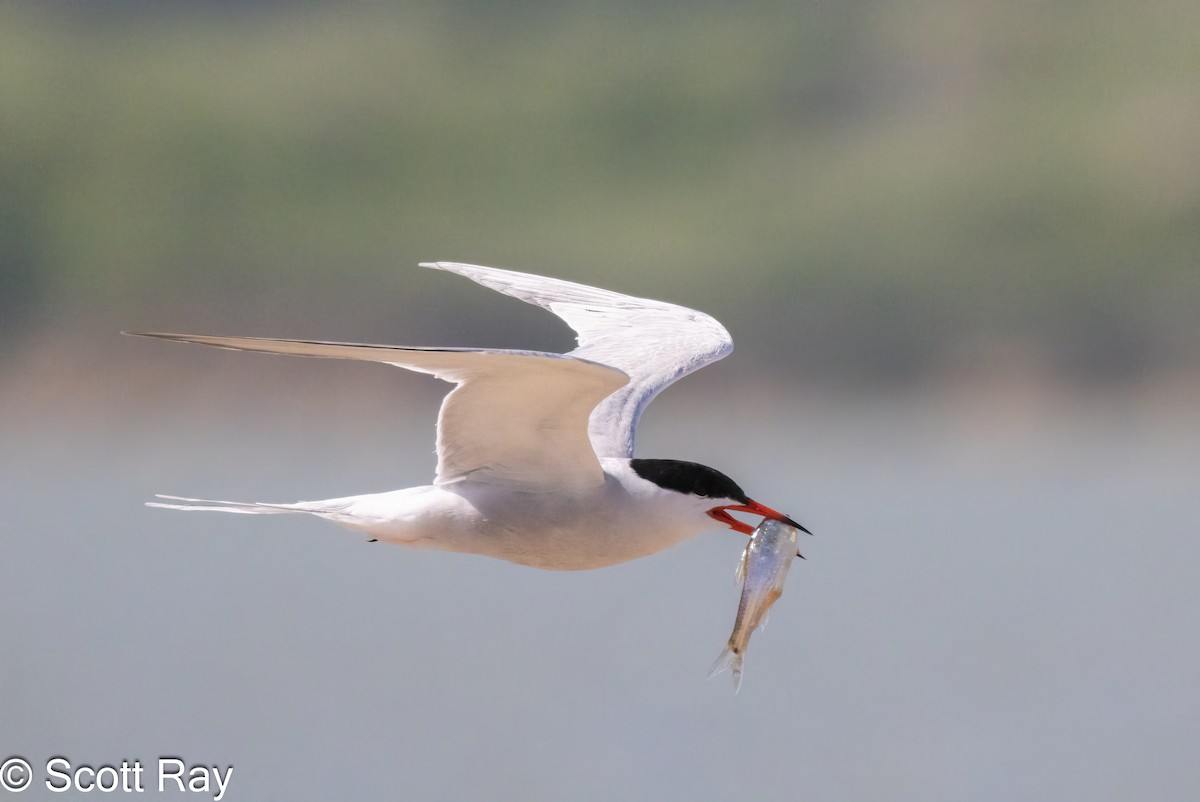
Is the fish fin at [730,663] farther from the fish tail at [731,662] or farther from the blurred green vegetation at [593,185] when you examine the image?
the blurred green vegetation at [593,185]

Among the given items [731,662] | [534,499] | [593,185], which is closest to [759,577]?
[731,662]

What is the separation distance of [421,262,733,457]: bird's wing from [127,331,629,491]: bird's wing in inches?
17.0

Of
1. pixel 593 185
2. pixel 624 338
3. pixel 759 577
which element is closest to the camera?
pixel 759 577

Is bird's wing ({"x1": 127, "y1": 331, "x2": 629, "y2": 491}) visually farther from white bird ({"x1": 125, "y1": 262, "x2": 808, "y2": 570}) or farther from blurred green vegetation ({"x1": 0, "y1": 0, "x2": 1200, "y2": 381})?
blurred green vegetation ({"x1": 0, "y1": 0, "x2": 1200, "y2": 381})

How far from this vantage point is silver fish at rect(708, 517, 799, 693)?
5324mm

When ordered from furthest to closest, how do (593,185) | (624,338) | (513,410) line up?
(593,185) < (624,338) < (513,410)

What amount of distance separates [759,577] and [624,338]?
53.1 inches

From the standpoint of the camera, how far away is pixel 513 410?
5.17 metres

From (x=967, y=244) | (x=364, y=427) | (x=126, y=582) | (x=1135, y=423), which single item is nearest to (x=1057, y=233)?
(x=967, y=244)

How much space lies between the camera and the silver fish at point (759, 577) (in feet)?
17.5

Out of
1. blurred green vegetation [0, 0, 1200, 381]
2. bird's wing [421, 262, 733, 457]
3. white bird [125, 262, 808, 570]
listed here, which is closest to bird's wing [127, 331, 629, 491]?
white bird [125, 262, 808, 570]

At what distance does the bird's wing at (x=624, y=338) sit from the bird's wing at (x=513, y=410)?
0.43 meters

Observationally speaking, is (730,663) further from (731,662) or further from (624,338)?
(624,338)

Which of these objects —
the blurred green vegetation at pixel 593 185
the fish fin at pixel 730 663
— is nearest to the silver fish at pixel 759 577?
the fish fin at pixel 730 663
